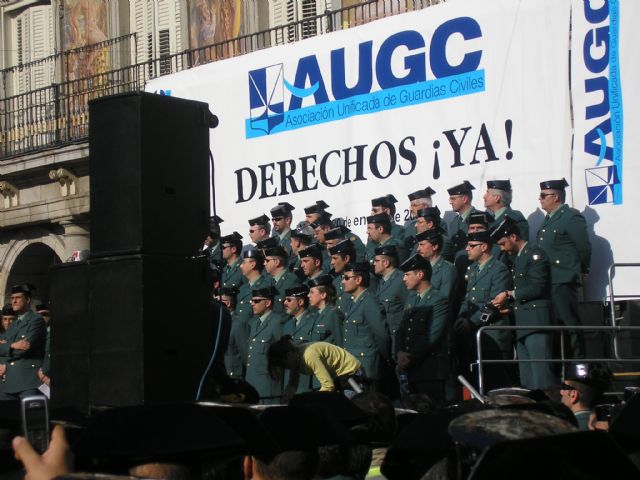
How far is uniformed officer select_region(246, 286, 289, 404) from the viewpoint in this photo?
41.5 feet

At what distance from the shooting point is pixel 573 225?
11250mm

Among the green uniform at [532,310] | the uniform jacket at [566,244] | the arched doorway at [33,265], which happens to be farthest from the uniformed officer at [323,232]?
the arched doorway at [33,265]

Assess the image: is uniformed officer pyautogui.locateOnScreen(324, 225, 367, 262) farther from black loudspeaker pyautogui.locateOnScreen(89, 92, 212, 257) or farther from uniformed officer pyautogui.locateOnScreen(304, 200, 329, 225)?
black loudspeaker pyautogui.locateOnScreen(89, 92, 212, 257)

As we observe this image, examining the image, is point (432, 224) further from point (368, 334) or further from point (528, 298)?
point (528, 298)

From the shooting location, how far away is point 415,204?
12.5 meters

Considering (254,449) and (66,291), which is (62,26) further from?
(254,449)

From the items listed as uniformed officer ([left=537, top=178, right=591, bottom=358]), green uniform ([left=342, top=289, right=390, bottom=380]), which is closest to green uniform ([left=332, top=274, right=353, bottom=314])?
green uniform ([left=342, top=289, right=390, bottom=380])

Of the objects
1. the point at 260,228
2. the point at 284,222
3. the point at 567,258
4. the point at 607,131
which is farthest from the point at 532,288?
the point at 260,228

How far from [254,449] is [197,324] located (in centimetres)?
A: 376

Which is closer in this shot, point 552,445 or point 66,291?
point 552,445

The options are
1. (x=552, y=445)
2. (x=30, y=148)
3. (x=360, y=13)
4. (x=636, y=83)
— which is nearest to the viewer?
(x=552, y=445)

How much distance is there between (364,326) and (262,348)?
1.14 meters

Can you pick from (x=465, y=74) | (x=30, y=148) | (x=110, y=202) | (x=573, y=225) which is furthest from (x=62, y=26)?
(x=110, y=202)

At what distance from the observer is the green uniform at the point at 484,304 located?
449 inches
